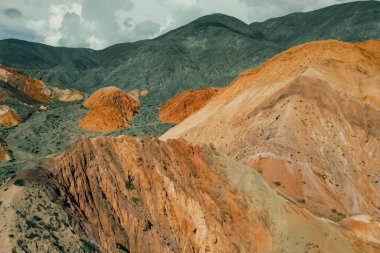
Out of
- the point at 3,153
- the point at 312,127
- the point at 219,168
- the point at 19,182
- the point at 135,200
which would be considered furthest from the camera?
the point at 3,153

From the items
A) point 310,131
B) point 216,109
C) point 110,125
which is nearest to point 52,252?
point 310,131

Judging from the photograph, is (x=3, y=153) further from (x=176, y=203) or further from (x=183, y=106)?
(x=183, y=106)

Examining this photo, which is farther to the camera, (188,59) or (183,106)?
(188,59)

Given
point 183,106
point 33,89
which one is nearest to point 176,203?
point 183,106

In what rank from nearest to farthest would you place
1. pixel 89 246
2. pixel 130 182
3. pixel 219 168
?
pixel 89 246, pixel 130 182, pixel 219 168

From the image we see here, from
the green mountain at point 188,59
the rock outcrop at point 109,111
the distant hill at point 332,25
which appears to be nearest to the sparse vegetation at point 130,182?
the green mountain at point 188,59

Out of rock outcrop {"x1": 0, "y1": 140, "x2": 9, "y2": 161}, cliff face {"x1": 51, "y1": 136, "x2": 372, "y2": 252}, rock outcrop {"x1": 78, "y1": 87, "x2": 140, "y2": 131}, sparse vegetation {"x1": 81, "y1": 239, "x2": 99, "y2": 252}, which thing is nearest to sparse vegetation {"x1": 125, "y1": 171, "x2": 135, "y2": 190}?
cliff face {"x1": 51, "y1": 136, "x2": 372, "y2": 252}

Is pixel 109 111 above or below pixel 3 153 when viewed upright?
below
